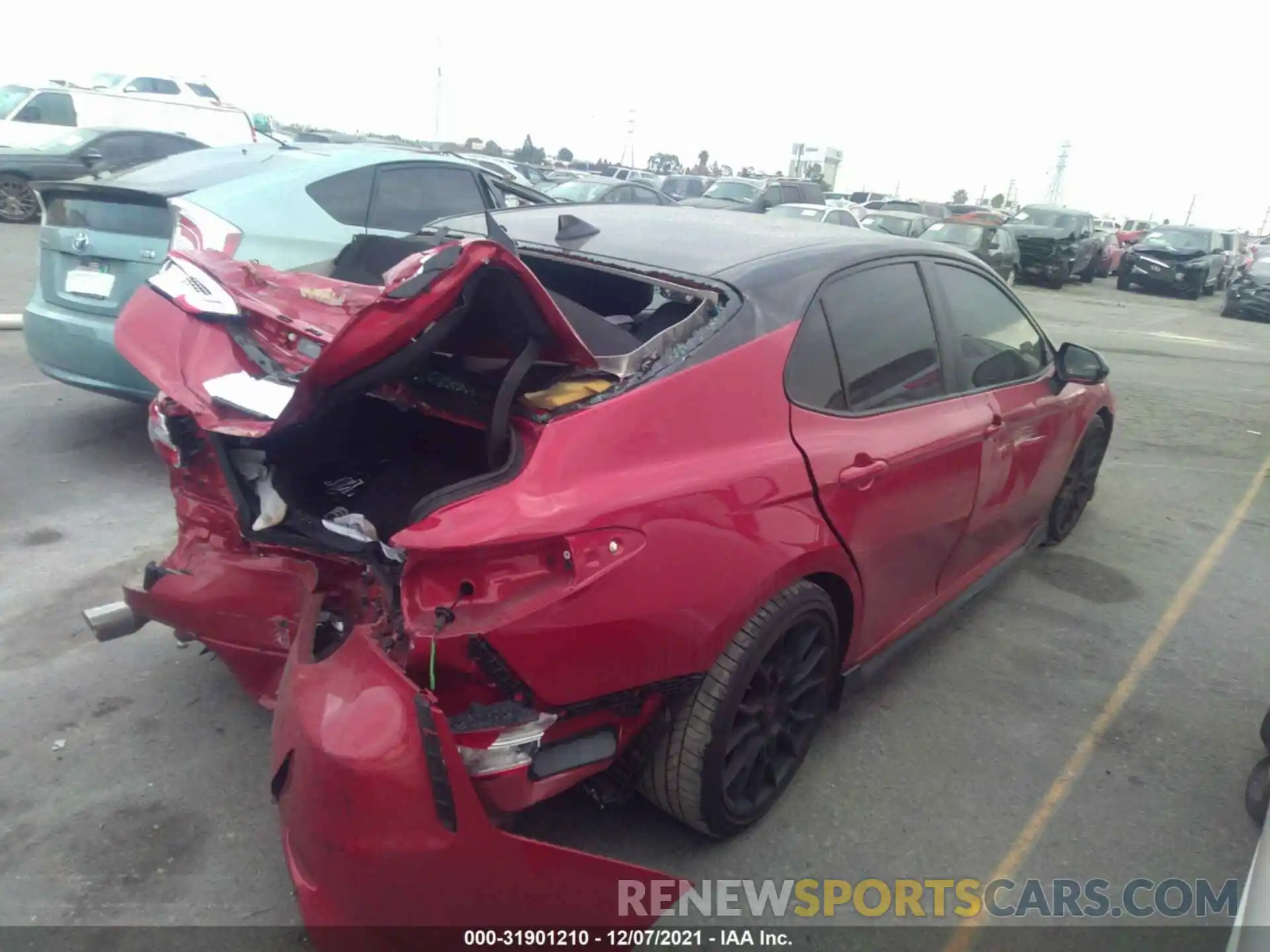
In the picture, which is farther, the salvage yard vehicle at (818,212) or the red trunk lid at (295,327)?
the salvage yard vehicle at (818,212)

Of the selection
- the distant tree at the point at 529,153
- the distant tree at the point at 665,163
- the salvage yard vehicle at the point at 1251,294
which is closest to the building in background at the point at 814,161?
the distant tree at the point at 665,163

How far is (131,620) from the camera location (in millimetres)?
2885

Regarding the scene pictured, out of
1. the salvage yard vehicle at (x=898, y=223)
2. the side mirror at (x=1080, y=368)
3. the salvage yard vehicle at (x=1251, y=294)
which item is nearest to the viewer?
the side mirror at (x=1080, y=368)

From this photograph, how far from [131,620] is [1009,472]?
3.26 meters

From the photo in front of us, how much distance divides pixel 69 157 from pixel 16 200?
122 centimetres

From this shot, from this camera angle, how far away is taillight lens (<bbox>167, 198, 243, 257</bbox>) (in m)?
4.80

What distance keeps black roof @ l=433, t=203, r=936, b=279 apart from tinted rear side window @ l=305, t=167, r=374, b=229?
7.20 feet

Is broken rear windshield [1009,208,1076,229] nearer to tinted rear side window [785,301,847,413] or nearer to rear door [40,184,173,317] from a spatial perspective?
rear door [40,184,173,317]

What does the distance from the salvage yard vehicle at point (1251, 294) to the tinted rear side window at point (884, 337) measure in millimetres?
18632

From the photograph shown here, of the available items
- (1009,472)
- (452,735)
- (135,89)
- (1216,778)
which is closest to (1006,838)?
(1216,778)

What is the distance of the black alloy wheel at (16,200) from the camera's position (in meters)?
13.9

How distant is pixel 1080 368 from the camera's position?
161 inches

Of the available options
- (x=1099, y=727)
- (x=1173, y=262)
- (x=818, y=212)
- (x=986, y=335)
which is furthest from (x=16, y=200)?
(x=1173, y=262)

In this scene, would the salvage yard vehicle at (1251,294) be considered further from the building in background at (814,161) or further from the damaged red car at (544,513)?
the building in background at (814,161)
